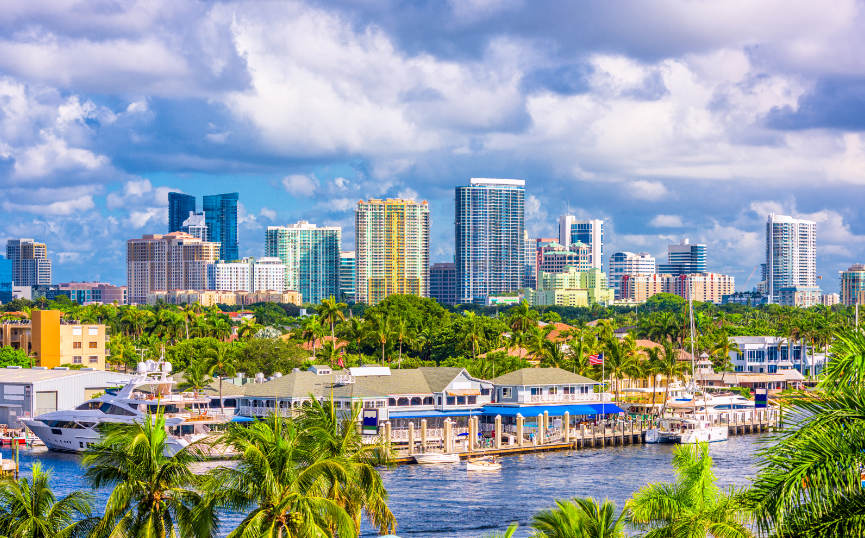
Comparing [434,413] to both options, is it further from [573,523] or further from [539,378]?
[573,523]

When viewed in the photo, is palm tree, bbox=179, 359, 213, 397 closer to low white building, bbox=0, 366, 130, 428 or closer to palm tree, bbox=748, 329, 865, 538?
low white building, bbox=0, 366, 130, 428

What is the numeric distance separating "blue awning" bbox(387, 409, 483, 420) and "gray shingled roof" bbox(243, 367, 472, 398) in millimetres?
1966

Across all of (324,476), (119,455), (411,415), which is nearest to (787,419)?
(324,476)

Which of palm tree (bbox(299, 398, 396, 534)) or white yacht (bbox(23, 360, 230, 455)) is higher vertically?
palm tree (bbox(299, 398, 396, 534))

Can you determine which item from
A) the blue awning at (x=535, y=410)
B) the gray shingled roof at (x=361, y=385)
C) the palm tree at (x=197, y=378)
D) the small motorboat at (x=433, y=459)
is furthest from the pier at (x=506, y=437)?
the palm tree at (x=197, y=378)

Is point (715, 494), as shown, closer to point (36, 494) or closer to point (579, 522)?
point (579, 522)

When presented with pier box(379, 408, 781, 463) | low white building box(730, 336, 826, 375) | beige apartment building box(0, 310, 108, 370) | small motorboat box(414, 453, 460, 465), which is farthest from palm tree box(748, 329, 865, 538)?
low white building box(730, 336, 826, 375)

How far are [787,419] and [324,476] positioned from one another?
11441 mm

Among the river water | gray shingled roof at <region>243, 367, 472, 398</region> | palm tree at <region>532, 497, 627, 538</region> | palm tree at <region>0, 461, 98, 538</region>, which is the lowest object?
the river water


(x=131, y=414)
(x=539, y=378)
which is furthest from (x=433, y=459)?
(x=131, y=414)

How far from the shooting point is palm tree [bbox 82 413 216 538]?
21.7m

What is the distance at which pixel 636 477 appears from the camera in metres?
79.2

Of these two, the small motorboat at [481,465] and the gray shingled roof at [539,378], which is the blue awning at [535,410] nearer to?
the gray shingled roof at [539,378]

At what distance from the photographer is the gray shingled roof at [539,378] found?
104 m
